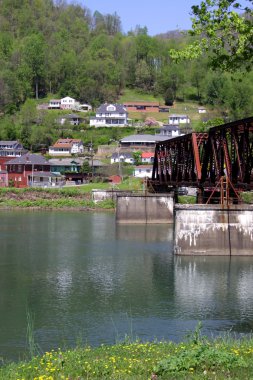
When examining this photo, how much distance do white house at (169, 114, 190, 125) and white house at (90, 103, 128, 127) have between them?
10.6 m

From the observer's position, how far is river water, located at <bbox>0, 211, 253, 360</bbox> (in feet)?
75.4

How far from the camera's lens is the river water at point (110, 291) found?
2297cm

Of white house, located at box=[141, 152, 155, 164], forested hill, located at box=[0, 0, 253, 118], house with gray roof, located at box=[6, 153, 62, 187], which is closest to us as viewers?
house with gray roof, located at box=[6, 153, 62, 187]

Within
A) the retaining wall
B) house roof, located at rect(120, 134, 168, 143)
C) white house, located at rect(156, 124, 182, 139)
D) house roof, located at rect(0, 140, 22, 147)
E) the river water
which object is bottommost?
the river water

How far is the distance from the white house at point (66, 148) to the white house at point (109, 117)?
1728cm

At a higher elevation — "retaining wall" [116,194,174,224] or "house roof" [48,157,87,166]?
"house roof" [48,157,87,166]

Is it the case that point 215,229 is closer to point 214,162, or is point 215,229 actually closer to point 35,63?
point 214,162

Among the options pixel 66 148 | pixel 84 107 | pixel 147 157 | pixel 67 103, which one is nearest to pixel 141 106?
pixel 84 107

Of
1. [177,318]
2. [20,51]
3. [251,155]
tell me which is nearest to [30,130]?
[20,51]

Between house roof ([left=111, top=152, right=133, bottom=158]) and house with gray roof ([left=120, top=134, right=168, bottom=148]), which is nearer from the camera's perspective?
house roof ([left=111, top=152, right=133, bottom=158])

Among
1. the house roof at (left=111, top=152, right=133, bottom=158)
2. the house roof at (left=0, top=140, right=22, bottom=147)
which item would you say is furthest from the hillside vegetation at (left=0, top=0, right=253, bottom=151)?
the house roof at (left=111, top=152, right=133, bottom=158)

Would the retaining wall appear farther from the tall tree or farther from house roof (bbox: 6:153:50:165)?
the tall tree

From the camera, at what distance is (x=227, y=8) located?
19.0 m

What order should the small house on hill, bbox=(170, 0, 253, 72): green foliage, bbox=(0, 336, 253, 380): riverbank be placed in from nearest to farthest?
bbox=(0, 336, 253, 380): riverbank
bbox=(170, 0, 253, 72): green foliage
the small house on hill
